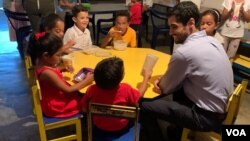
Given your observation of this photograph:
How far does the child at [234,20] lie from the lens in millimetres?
3223

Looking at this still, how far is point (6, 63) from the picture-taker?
3990 mm

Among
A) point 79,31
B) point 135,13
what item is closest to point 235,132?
point 79,31

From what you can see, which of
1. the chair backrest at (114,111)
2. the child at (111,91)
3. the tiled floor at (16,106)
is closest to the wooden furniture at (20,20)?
the tiled floor at (16,106)

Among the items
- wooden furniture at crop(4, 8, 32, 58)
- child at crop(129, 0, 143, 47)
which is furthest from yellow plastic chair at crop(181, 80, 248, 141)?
wooden furniture at crop(4, 8, 32, 58)

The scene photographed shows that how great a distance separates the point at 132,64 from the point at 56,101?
70 centimetres

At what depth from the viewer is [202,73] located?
170 cm

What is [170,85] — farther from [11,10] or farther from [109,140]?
[11,10]

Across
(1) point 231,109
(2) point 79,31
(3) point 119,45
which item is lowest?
(1) point 231,109

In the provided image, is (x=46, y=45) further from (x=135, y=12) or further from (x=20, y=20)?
(x=135, y=12)

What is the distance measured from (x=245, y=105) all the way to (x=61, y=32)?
214 cm

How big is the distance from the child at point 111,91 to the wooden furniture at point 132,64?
145 millimetres

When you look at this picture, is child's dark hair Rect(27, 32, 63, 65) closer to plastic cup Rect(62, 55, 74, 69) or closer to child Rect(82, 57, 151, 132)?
plastic cup Rect(62, 55, 74, 69)

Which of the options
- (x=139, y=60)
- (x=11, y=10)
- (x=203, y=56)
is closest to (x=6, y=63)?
(x=11, y=10)

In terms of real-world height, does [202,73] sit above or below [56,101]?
above
